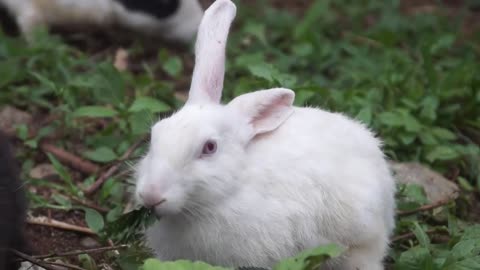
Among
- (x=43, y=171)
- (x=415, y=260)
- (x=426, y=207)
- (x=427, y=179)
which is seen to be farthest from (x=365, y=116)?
(x=43, y=171)

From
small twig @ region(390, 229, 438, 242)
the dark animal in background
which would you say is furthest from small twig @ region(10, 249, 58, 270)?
small twig @ region(390, 229, 438, 242)

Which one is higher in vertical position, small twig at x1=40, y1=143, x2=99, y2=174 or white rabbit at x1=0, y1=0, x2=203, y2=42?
white rabbit at x1=0, y1=0, x2=203, y2=42

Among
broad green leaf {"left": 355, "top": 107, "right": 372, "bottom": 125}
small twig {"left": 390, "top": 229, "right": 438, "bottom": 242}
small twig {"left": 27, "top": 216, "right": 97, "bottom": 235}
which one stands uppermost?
broad green leaf {"left": 355, "top": 107, "right": 372, "bottom": 125}

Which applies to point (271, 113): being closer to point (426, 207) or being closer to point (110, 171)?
point (426, 207)

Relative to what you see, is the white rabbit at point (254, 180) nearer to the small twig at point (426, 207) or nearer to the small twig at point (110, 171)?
the small twig at point (426, 207)

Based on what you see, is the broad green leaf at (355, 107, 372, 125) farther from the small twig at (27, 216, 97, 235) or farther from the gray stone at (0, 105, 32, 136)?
the gray stone at (0, 105, 32, 136)

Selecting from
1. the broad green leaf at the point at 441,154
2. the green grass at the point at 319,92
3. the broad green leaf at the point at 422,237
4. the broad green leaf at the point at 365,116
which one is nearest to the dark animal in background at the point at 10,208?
the green grass at the point at 319,92
